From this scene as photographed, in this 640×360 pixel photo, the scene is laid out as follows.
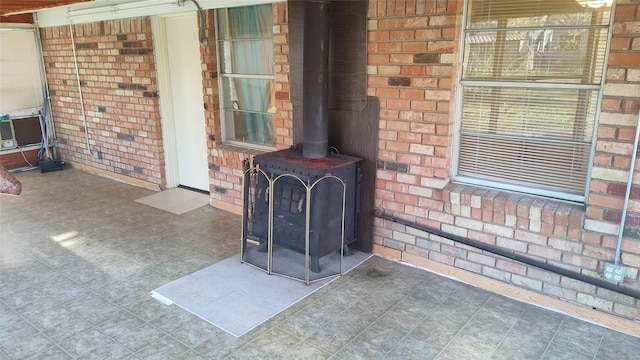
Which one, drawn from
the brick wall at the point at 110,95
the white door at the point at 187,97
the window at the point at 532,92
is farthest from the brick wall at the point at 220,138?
the window at the point at 532,92

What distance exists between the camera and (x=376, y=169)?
11.9 feet

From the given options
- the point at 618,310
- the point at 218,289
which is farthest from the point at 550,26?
the point at 218,289

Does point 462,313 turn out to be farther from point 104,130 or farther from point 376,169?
point 104,130

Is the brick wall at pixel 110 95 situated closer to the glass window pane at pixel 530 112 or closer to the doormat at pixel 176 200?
the doormat at pixel 176 200

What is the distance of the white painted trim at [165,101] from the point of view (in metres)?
5.26

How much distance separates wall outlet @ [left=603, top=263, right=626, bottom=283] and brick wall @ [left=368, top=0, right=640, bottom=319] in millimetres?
39

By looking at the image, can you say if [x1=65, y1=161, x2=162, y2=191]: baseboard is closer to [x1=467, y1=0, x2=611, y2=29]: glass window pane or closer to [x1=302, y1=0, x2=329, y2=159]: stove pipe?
[x1=302, y1=0, x2=329, y2=159]: stove pipe

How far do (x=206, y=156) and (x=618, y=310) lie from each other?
4139 mm

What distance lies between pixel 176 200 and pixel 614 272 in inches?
168

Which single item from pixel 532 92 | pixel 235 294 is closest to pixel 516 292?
pixel 532 92

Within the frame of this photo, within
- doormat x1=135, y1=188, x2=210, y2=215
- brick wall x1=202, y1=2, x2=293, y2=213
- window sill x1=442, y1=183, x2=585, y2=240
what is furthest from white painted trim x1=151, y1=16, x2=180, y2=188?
window sill x1=442, y1=183, x2=585, y2=240

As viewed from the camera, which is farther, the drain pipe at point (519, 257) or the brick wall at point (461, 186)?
the drain pipe at point (519, 257)

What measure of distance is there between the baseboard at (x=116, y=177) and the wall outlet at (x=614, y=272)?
4.74m

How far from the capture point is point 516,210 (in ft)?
9.90
